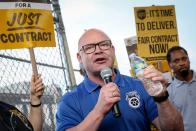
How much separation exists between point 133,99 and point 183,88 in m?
2.75

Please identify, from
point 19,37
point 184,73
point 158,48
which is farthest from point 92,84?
point 158,48

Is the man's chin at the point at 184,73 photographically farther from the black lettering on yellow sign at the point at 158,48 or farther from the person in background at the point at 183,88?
the black lettering on yellow sign at the point at 158,48

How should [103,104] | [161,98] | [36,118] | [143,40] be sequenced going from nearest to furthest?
[103,104] → [161,98] → [36,118] → [143,40]

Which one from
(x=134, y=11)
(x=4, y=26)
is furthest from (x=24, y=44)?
(x=134, y=11)

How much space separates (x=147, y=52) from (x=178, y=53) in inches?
72.0

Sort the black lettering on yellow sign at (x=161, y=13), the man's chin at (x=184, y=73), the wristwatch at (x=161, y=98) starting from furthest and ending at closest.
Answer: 1. the black lettering on yellow sign at (x=161, y=13)
2. the man's chin at (x=184, y=73)
3. the wristwatch at (x=161, y=98)

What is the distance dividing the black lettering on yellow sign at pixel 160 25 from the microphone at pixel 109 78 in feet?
16.2

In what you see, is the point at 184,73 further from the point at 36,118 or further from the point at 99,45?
the point at 99,45

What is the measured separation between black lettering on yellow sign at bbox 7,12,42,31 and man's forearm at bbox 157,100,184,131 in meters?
2.00

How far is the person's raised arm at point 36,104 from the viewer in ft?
12.7

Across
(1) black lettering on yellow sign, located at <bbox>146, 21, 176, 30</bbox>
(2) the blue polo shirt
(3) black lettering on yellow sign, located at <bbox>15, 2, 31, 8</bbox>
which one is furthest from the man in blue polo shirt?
(1) black lettering on yellow sign, located at <bbox>146, 21, 176, 30</bbox>

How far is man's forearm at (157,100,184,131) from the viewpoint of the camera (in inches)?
124

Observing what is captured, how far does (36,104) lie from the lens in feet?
13.0

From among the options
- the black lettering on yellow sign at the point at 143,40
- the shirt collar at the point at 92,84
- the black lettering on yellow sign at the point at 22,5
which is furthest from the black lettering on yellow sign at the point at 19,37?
the black lettering on yellow sign at the point at 143,40
